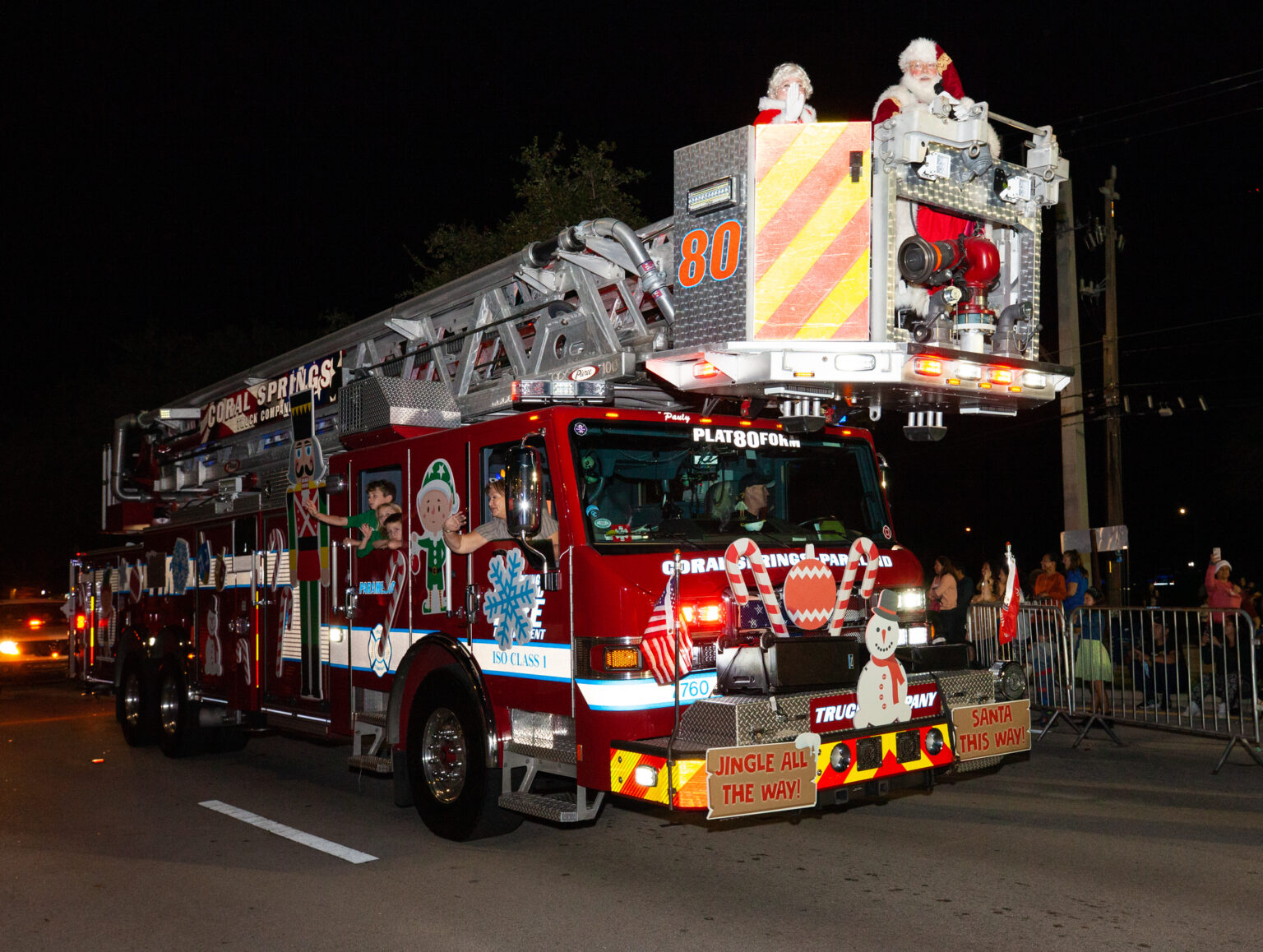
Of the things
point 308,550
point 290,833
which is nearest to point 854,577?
point 290,833

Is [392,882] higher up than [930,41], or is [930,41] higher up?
[930,41]

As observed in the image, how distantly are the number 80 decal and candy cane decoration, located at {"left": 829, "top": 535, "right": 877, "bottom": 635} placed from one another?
5.45ft

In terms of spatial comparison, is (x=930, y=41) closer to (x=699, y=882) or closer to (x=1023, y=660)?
(x=699, y=882)

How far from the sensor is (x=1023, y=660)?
11602mm

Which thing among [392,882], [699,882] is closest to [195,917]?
[392,882]

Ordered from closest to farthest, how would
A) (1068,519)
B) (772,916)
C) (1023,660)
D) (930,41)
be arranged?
(772,916) → (930,41) → (1023,660) → (1068,519)

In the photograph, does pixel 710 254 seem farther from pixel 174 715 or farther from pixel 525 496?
pixel 174 715

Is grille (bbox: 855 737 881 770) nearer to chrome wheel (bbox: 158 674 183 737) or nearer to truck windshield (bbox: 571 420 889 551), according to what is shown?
truck windshield (bbox: 571 420 889 551)

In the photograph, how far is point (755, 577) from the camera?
237 inches

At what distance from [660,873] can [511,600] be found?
67.5 inches

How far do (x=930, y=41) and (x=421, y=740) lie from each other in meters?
4.98

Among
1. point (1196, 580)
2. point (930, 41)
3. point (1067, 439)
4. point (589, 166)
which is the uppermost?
point (589, 166)

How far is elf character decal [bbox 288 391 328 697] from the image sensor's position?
8.80 m

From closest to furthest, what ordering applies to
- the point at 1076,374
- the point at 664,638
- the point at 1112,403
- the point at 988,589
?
the point at 664,638
the point at 988,589
the point at 1076,374
the point at 1112,403
